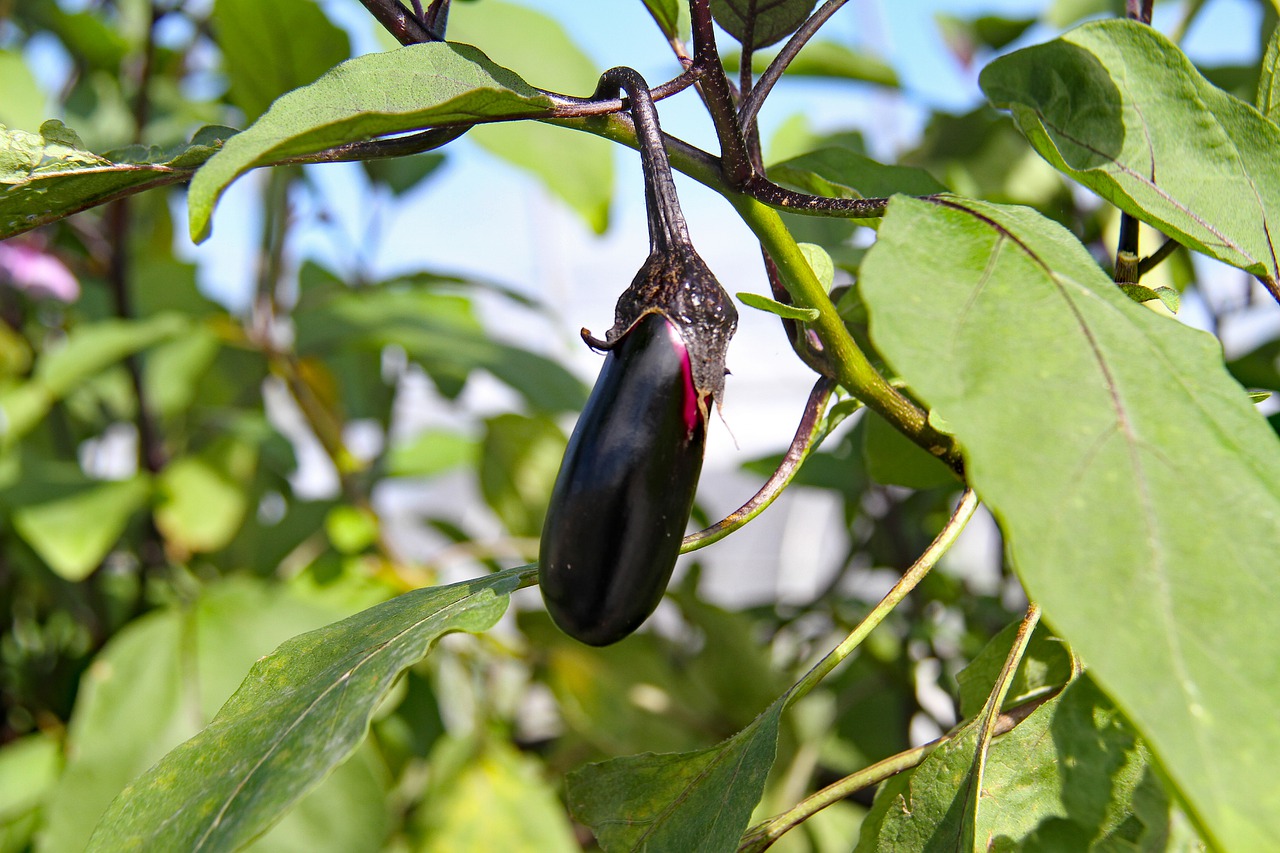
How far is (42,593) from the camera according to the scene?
3.12 feet

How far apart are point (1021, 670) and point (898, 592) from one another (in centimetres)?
7

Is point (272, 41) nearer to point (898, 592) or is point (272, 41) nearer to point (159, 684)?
point (159, 684)

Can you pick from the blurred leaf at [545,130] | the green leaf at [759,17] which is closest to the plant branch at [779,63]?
the green leaf at [759,17]

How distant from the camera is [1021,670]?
12.2 inches

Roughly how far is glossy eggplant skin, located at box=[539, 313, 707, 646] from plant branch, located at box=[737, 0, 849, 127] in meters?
0.06

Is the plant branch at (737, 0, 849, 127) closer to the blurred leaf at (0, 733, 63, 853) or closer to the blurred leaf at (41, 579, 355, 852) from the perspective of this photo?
the blurred leaf at (41, 579, 355, 852)

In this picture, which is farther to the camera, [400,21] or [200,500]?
[200,500]

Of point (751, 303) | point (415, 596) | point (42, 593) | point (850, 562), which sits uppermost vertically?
point (751, 303)

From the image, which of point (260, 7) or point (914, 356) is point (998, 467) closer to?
point (914, 356)

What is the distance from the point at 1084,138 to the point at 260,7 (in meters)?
0.53

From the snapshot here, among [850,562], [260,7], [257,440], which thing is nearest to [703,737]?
[850,562]

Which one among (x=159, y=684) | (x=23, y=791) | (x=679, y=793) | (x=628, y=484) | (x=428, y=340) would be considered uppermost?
(x=628, y=484)

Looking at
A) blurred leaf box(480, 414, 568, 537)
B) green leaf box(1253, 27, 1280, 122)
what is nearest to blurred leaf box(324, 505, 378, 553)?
blurred leaf box(480, 414, 568, 537)

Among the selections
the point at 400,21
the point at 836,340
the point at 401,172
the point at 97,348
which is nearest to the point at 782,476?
the point at 836,340
